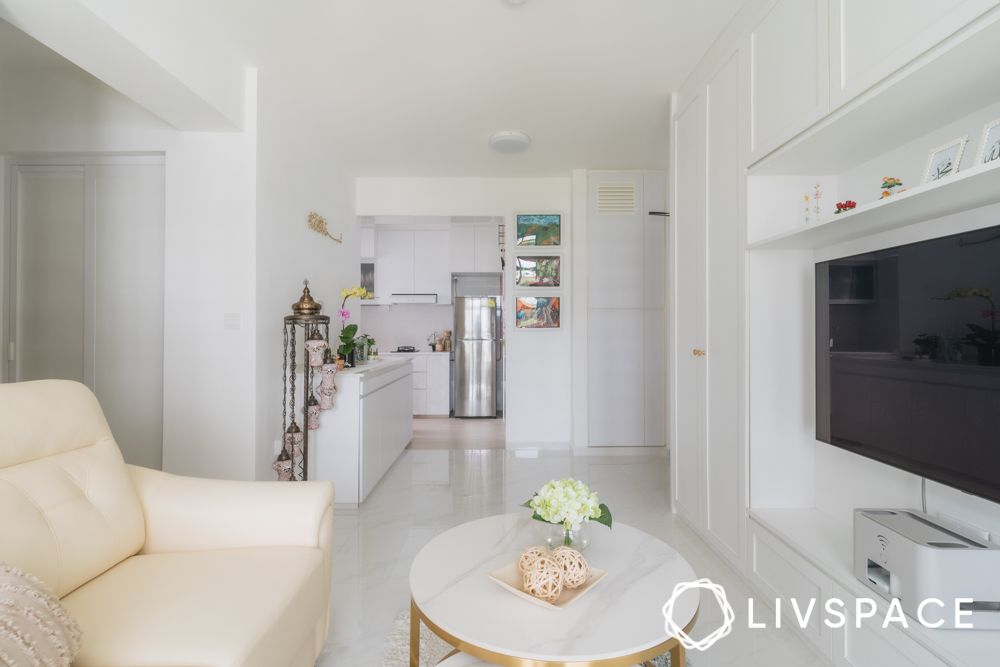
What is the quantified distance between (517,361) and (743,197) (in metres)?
2.94

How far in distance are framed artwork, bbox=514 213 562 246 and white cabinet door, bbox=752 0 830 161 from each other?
2.76 meters

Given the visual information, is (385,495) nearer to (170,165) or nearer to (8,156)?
(170,165)

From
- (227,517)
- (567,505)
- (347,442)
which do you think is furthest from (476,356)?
(567,505)

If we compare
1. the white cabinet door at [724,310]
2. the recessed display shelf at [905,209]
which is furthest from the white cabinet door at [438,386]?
the recessed display shelf at [905,209]

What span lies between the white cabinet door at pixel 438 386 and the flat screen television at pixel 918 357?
521 cm

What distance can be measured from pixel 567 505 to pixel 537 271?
364cm

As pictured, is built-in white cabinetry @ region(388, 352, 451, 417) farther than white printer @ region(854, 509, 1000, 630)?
Yes

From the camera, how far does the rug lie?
64.7 inches

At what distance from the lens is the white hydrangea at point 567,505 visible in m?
1.35


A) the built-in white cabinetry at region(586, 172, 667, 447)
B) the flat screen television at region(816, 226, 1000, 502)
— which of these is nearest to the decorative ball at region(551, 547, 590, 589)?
the flat screen television at region(816, 226, 1000, 502)

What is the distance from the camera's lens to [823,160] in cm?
195

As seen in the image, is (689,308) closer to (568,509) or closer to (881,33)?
(881,33)

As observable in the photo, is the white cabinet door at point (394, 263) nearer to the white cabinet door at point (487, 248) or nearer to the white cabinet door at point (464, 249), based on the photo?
the white cabinet door at point (464, 249)

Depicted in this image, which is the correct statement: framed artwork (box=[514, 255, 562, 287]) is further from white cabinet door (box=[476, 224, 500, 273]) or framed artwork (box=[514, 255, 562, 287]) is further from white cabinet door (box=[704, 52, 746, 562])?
white cabinet door (box=[704, 52, 746, 562])
